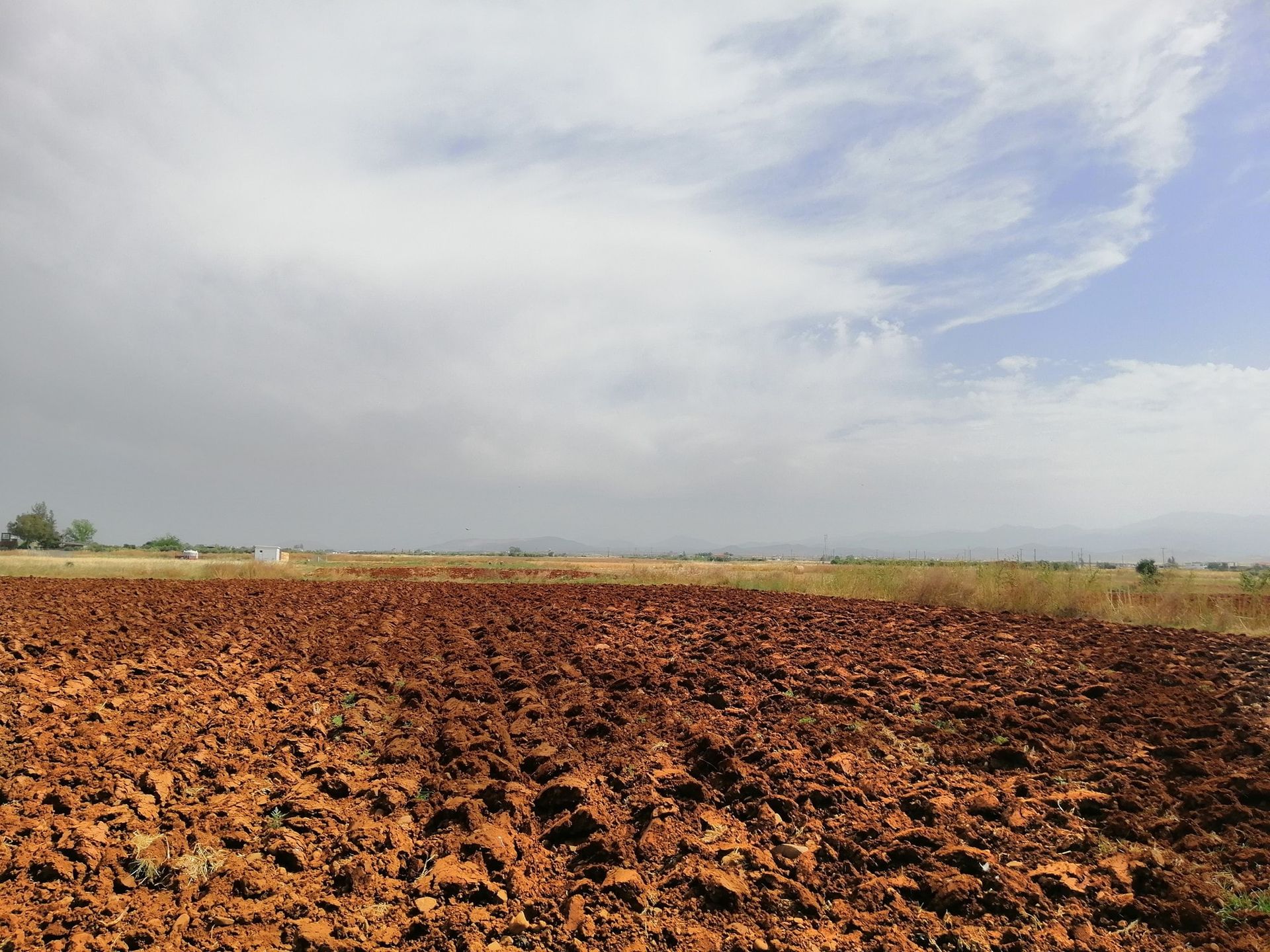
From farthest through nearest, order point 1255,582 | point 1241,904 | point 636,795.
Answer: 1. point 1255,582
2. point 636,795
3. point 1241,904

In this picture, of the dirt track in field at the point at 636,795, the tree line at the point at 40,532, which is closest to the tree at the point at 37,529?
the tree line at the point at 40,532

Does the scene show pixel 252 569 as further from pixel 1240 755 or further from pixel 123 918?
pixel 1240 755

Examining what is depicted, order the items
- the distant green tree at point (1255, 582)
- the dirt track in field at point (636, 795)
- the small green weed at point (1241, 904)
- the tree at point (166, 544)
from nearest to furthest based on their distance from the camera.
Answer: the small green weed at point (1241, 904) → the dirt track in field at point (636, 795) → the distant green tree at point (1255, 582) → the tree at point (166, 544)

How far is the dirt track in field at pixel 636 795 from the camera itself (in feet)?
13.1

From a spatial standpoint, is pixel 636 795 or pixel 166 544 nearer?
pixel 636 795

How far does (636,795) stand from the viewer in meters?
5.46

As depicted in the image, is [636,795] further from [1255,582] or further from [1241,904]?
Result: [1255,582]

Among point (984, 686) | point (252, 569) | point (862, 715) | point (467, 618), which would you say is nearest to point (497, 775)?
point (862, 715)

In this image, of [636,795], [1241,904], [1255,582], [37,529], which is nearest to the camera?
[1241,904]

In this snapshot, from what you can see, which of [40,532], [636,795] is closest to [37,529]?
[40,532]

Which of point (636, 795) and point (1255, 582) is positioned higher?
point (1255, 582)

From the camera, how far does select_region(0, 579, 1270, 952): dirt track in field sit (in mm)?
4004

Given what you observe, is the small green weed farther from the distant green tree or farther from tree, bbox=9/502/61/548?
tree, bbox=9/502/61/548

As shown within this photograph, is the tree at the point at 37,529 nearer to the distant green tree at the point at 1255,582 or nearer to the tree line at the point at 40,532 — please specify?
the tree line at the point at 40,532
